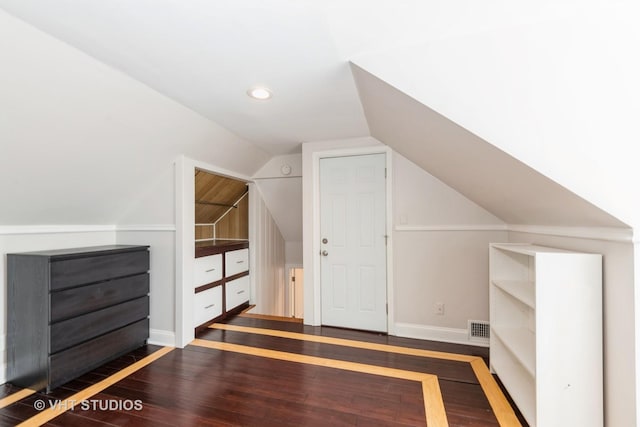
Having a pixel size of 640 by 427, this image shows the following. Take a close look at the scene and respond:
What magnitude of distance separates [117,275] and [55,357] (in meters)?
0.67

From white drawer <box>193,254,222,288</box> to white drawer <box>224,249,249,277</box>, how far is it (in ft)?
0.48

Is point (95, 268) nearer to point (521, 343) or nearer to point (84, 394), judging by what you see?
point (84, 394)

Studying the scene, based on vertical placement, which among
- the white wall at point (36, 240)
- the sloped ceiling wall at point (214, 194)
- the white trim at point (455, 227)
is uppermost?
the sloped ceiling wall at point (214, 194)

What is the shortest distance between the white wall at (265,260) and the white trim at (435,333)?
2.19 metres

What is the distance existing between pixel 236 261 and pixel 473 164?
3094 mm

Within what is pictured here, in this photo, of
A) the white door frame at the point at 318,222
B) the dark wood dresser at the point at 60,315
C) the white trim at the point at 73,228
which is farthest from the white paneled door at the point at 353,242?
the dark wood dresser at the point at 60,315

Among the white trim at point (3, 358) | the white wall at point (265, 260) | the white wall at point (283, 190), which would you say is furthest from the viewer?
the white wall at point (265, 260)

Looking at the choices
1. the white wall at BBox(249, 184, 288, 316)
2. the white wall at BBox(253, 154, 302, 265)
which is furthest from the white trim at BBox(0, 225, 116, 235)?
the white wall at BBox(253, 154, 302, 265)

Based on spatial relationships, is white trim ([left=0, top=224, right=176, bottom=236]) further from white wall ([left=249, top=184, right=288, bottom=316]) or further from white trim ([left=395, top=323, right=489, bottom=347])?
white trim ([left=395, top=323, right=489, bottom=347])

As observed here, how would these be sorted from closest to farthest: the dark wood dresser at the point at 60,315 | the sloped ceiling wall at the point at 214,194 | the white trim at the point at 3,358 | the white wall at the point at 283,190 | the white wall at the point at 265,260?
the dark wood dresser at the point at 60,315 < the white trim at the point at 3,358 < the sloped ceiling wall at the point at 214,194 < the white wall at the point at 283,190 < the white wall at the point at 265,260

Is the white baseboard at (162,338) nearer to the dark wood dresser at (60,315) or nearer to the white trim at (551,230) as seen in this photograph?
the dark wood dresser at (60,315)

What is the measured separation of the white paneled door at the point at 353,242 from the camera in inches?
121

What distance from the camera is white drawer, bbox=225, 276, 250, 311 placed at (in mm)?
3672

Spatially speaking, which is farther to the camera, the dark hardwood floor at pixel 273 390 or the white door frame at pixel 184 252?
the white door frame at pixel 184 252
